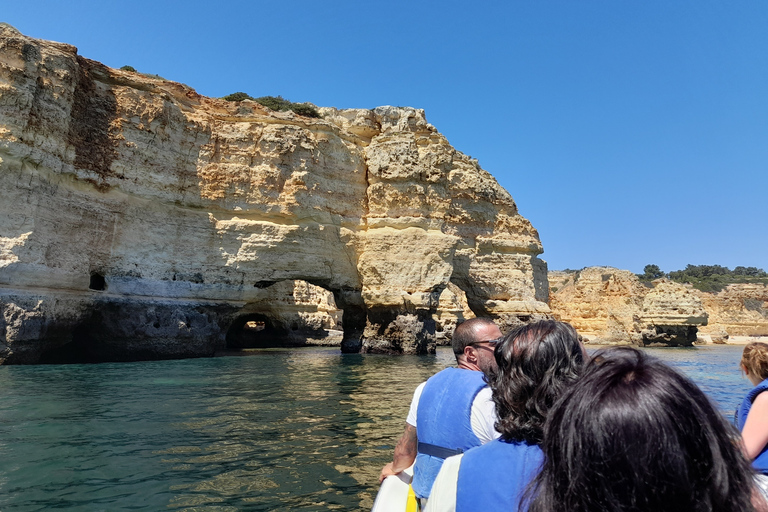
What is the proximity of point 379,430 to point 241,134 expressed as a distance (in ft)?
50.9

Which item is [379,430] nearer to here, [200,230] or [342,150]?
[200,230]

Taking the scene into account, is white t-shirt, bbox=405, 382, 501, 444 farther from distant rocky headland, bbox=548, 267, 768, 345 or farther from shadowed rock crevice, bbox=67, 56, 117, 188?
distant rocky headland, bbox=548, 267, 768, 345

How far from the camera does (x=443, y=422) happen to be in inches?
93.3

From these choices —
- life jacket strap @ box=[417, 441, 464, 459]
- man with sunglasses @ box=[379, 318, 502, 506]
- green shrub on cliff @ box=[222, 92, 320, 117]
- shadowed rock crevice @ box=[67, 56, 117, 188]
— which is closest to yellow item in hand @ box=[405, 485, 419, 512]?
man with sunglasses @ box=[379, 318, 502, 506]

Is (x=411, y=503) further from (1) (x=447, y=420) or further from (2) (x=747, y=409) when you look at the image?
(2) (x=747, y=409)

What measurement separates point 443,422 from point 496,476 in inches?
32.6

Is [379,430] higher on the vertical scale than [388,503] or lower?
lower

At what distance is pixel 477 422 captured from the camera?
227cm

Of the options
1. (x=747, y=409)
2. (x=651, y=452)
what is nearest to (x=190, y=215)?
(x=747, y=409)

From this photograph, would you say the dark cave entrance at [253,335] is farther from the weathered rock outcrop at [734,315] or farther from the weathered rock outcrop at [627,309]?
the weathered rock outcrop at [734,315]

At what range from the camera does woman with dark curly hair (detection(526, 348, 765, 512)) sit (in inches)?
39.6

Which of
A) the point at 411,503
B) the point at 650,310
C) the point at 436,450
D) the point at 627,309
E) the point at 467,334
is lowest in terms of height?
the point at 411,503

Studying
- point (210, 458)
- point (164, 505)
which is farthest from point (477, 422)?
point (210, 458)

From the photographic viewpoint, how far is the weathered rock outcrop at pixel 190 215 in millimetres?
14023
